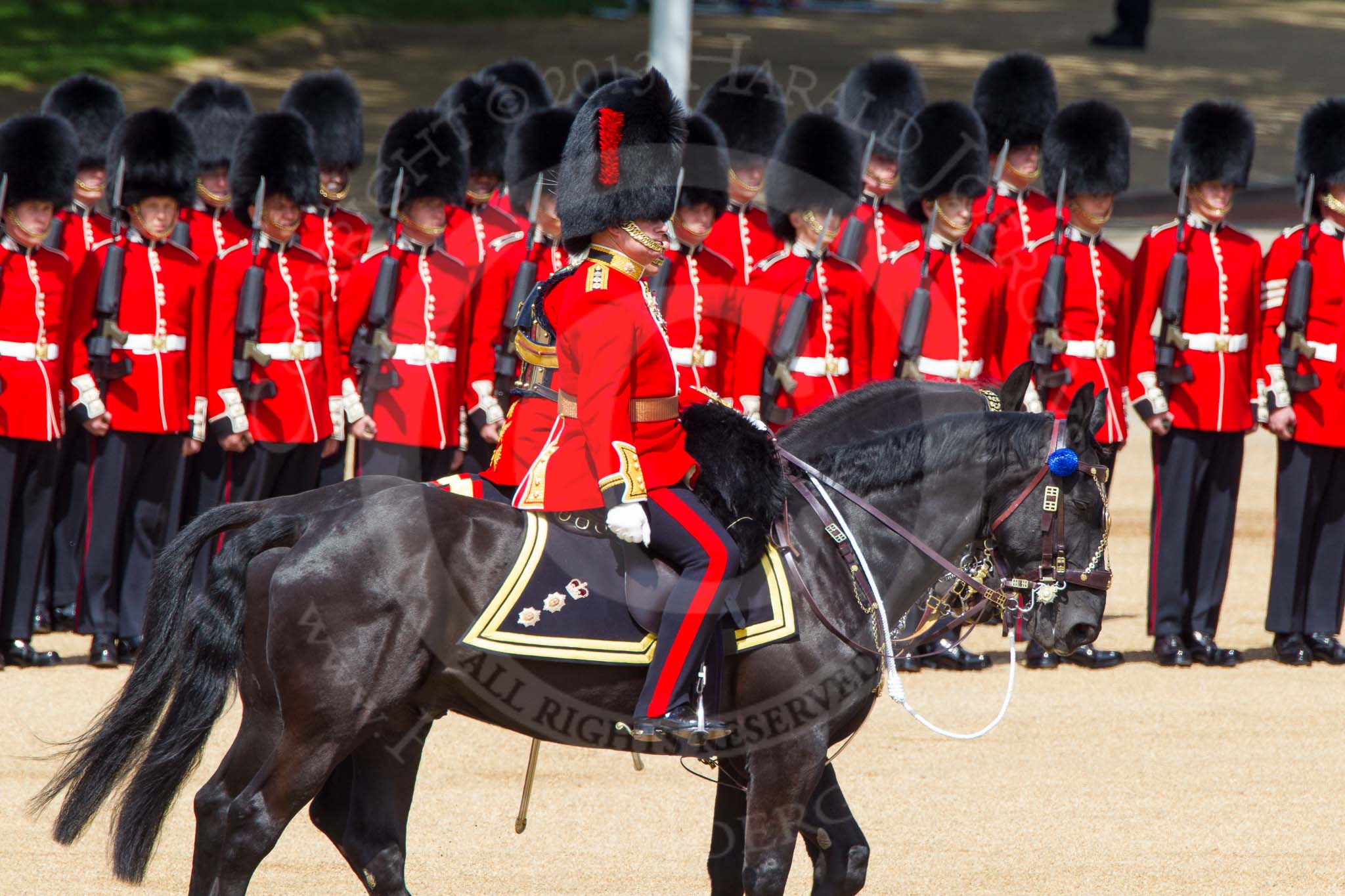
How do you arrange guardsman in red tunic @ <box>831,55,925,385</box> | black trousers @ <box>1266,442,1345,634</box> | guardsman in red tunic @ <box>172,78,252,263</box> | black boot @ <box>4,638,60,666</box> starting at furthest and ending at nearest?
guardsman in red tunic @ <box>172,78,252,263</box> < guardsman in red tunic @ <box>831,55,925,385</box> < black trousers @ <box>1266,442,1345,634</box> < black boot @ <box>4,638,60,666</box>

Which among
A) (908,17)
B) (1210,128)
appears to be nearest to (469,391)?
(1210,128)

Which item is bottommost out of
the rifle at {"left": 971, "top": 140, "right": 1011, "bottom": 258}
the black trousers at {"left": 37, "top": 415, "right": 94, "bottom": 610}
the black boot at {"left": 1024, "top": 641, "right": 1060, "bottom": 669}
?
the black boot at {"left": 1024, "top": 641, "right": 1060, "bottom": 669}

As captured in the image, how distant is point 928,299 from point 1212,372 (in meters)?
0.99

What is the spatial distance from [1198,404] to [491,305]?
94.6 inches

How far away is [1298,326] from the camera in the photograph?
21.2ft

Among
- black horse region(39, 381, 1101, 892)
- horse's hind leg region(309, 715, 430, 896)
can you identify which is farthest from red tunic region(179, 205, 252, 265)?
horse's hind leg region(309, 715, 430, 896)

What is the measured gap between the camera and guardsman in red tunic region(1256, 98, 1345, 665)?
255 inches

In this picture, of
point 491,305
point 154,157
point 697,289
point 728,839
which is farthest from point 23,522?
point 728,839

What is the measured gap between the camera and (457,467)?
21.9 ft

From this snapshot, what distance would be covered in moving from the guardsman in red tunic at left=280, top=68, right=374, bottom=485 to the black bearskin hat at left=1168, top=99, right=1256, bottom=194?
9.76 feet

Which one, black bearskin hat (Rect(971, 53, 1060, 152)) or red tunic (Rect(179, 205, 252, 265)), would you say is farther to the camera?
black bearskin hat (Rect(971, 53, 1060, 152))

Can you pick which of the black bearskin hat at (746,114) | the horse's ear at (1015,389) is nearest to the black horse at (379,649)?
the horse's ear at (1015,389)

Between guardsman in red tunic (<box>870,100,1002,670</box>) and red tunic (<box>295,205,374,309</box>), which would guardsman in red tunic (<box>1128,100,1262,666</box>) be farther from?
red tunic (<box>295,205,374,309</box>)

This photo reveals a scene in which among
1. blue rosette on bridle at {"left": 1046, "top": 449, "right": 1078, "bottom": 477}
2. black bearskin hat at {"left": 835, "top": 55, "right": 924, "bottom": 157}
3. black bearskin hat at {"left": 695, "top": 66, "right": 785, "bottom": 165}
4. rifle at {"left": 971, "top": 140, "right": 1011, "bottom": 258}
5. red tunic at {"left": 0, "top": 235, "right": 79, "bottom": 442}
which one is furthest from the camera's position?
black bearskin hat at {"left": 835, "top": 55, "right": 924, "bottom": 157}
